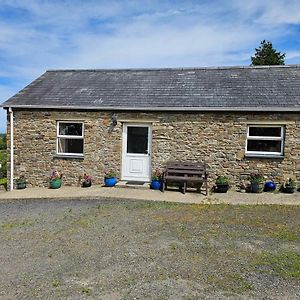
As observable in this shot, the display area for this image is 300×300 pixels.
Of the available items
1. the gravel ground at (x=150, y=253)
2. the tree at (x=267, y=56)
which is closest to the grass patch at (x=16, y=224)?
the gravel ground at (x=150, y=253)

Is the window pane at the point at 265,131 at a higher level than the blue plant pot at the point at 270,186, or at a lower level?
higher

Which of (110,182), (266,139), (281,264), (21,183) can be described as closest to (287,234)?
(281,264)

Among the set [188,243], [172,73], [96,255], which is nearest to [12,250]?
[96,255]

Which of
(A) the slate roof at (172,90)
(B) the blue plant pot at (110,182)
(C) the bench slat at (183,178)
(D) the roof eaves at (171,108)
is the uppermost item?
(A) the slate roof at (172,90)

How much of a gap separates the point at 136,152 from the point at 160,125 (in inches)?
58.2

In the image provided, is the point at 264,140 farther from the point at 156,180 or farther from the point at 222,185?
the point at 156,180

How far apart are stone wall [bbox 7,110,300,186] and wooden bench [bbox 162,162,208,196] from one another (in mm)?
311

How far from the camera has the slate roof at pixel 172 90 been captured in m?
11.1

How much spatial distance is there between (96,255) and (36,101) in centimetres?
885

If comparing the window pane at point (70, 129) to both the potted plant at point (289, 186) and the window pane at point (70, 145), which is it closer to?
the window pane at point (70, 145)

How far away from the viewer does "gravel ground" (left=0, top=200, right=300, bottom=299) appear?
13.3 feet

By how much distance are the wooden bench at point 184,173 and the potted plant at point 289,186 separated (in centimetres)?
274

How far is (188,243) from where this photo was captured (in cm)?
577

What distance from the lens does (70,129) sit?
12.3 meters
